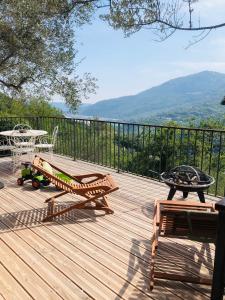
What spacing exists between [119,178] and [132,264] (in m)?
3.20

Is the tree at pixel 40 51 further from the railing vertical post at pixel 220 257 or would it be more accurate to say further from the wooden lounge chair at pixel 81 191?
the railing vertical post at pixel 220 257

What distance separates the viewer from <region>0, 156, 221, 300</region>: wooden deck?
7.81 ft

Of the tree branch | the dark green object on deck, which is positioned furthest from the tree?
the dark green object on deck

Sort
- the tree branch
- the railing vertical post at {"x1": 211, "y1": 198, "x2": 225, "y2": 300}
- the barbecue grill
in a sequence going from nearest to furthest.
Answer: the railing vertical post at {"x1": 211, "y1": 198, "x2": 225, "y2": 300} → the barbecue grill → the tree branch

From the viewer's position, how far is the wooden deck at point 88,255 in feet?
7.81

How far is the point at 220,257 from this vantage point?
2.02 m

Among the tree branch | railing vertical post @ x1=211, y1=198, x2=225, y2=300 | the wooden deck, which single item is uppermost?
the tree branch

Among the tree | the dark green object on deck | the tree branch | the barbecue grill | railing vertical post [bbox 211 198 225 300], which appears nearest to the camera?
railing vertical post [bbox 211 198 225 300]

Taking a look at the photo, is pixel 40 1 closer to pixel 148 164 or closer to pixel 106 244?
pixel 106 244

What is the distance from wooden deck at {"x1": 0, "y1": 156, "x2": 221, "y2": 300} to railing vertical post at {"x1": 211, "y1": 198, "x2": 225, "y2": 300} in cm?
33

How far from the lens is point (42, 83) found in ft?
27.7

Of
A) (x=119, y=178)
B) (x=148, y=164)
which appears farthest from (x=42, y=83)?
(x=148, y=164)

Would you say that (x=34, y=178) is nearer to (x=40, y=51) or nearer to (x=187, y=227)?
(x=187, y=227)

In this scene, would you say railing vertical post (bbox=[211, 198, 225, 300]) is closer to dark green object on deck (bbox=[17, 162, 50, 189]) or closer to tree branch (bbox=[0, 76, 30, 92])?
dark green object on deck (bbox=[17, 162, 50, 189])
